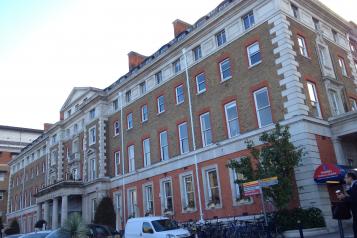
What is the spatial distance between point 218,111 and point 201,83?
3328 millimetres

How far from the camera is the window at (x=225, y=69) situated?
26516 millimetres

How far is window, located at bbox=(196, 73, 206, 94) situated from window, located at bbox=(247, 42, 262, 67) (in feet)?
15.0

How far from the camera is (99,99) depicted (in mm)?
40719

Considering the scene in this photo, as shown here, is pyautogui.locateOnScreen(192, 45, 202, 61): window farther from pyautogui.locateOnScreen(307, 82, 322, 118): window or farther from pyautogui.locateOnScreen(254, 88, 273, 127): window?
pyautogui.locateOnScreen(307, 82, 322, 118): window

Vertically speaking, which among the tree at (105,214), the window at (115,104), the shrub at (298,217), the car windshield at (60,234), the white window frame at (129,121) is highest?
the window at (115,104)

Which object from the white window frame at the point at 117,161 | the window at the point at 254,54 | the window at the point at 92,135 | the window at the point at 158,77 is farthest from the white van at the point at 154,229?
the window at the point at 92,135

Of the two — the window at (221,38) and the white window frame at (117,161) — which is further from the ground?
the window at (221,38)

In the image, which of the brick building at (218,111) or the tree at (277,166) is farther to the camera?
the brick building at (218,111)

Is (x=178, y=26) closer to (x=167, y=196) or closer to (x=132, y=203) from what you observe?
(x=167, y=196)

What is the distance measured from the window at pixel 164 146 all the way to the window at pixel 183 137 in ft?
6.61

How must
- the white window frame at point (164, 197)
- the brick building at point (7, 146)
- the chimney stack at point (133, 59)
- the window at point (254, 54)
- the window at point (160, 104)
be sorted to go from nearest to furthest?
the window at point (254, 54) < the white window frame at point (164, 197) < the window at point (160, 104) < the chimney stack at point (133, 59) < the brick building at point (7, 146)

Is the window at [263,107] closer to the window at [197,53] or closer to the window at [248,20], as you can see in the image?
the window at [248,20]

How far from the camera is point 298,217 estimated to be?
18.8m

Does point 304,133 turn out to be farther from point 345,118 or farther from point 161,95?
point 161,95
